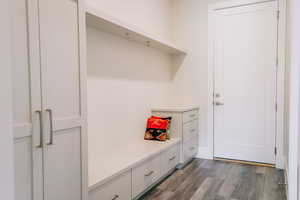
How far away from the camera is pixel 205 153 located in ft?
12.2

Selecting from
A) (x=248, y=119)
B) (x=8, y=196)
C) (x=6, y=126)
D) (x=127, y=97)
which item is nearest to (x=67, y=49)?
(x=6, y=126)

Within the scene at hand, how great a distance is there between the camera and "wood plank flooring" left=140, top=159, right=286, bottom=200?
2377mm

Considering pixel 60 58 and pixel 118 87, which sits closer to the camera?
pixel 60 58

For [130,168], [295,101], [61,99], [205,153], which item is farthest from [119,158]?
[205,153]

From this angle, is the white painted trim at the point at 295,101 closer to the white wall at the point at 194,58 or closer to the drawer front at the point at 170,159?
the drawer front at the point at 170,159

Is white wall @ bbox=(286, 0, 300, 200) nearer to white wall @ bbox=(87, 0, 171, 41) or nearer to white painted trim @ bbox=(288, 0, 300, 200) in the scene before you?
white painted trim @ bbox=(288, 0, 300, 200)

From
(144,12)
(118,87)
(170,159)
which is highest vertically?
(144,12)

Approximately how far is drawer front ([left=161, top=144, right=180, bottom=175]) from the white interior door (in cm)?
97

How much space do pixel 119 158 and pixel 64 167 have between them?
85 cm

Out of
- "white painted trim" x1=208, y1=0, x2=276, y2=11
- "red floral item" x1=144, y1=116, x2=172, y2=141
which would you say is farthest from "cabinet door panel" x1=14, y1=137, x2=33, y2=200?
"white painted trim" x1=208, y1=0, x2=276, y2=11

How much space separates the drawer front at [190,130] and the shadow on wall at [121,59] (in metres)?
0.87

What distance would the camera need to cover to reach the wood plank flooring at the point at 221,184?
238 cm

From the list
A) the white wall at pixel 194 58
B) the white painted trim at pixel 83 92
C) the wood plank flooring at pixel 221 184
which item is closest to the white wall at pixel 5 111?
the white painted trim at pixel 83 92

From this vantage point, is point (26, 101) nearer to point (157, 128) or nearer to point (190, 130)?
point (157, 128)
